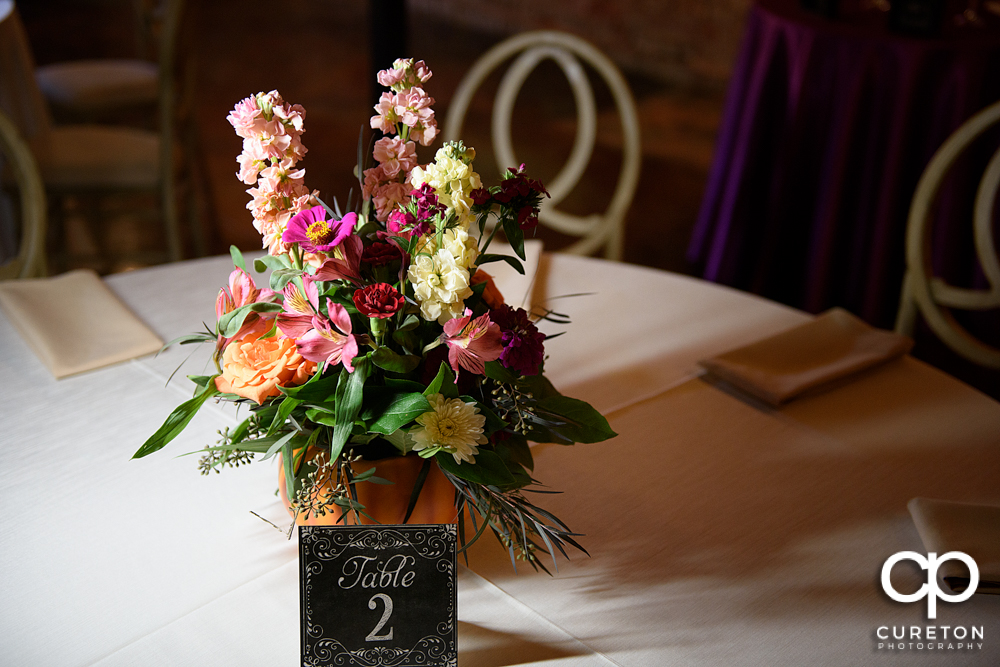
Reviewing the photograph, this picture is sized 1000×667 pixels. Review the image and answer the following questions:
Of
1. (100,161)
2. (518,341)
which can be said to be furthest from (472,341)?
(100,161)

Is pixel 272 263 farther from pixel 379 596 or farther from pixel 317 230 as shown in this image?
pixel 379 596

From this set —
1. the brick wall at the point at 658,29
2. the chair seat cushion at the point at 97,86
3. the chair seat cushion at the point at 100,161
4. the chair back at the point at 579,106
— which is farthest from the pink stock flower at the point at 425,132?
the brick wall at the point at 658,29

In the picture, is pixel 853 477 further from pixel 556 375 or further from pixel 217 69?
pixel 217 69

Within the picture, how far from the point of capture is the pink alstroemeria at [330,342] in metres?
0.69

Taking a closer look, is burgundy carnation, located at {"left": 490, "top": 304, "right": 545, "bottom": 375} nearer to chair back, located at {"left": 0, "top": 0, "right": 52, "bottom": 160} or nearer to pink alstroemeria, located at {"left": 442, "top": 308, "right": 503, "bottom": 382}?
pink alstroemeria, located at {"left": 442, "top": 308, "right": 503, "bottom": 382}

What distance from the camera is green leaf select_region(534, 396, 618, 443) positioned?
2.71 ft

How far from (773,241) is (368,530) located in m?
2.37

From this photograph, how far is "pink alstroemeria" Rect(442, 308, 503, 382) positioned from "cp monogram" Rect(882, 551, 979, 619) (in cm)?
49

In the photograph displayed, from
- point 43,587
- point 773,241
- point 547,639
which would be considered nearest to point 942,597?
point 547,639

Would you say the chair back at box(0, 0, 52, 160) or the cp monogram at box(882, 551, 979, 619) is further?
the chair back at box(0, 0, 52, 160)

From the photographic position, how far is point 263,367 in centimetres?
75

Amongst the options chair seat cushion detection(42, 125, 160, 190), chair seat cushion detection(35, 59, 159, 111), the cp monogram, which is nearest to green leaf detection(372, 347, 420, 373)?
the cp monogram

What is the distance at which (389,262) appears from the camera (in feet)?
2.53

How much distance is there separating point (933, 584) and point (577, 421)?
40 cm
